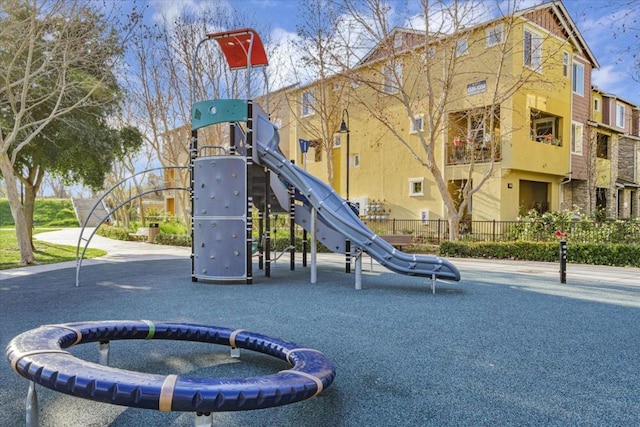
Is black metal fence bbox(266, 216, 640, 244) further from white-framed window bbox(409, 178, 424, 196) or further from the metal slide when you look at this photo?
the metal slide

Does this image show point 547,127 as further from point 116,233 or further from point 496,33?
point 116,233

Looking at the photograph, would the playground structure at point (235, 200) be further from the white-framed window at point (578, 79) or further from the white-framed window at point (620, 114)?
the white-framed window at point (620, 114)

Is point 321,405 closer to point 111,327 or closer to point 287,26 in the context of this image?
point 111,327

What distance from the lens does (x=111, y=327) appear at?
3838 mm

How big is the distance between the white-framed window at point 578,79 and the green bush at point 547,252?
39.9 ft

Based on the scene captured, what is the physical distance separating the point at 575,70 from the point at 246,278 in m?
21.6

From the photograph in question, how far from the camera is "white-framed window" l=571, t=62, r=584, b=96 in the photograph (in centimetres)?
2210

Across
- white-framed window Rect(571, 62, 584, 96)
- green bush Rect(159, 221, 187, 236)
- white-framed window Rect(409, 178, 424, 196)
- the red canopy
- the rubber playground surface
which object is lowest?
the rubber playground surface

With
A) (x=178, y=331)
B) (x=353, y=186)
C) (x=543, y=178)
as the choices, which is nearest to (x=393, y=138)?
(x=353, y=186)

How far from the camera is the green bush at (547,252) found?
1266 cm

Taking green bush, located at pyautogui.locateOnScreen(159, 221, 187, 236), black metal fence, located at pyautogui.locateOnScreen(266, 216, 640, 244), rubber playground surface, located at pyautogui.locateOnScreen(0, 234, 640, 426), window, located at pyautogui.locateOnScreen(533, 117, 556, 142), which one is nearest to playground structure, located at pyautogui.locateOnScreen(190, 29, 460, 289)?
rubber playground surface, located at pyautogui.locateOnScreen(0, 234, 640, 426)

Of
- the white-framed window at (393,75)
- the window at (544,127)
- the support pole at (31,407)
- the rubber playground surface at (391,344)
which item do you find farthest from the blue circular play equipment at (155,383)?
the window at (544,127)

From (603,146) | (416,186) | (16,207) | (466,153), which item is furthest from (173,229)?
(603,146)

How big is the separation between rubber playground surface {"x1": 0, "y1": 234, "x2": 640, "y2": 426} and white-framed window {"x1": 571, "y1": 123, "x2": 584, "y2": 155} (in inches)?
582
